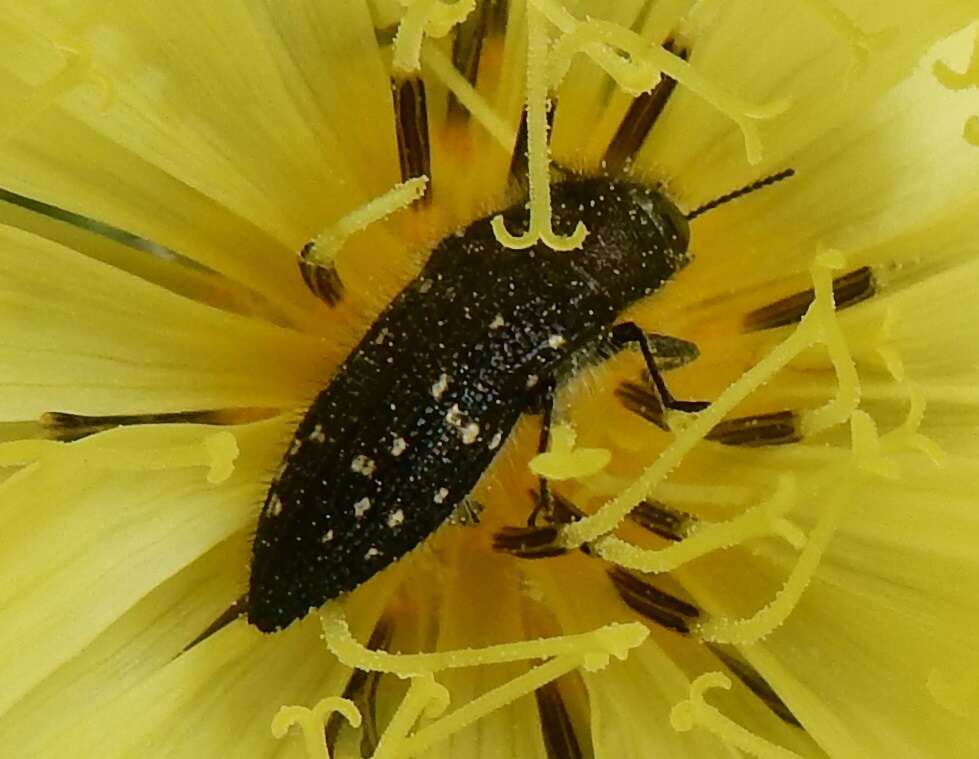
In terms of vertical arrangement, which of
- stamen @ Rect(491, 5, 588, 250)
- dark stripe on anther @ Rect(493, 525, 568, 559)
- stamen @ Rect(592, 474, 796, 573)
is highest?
stamen @ Rect(491, 5, 588, 250)

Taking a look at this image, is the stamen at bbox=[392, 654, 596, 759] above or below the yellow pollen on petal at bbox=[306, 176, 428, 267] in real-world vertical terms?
below

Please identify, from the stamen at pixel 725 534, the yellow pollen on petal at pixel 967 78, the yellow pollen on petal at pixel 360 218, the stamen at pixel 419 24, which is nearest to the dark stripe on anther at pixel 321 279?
the yellow pollen on petal at pixel 360 218

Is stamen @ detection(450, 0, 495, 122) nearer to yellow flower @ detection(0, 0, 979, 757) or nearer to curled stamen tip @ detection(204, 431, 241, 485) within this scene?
yellow flower @ detection(0, 0, 979, 757)

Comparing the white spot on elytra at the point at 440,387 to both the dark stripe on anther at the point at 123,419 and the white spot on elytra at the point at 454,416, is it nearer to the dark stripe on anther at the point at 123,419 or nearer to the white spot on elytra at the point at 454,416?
the white spot on elytra at the point at 454,416

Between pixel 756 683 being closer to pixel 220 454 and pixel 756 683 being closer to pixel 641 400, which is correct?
pixel 641 400

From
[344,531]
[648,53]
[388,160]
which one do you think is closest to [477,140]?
[388,160]

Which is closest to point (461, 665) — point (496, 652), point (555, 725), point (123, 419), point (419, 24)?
point (496, 652)

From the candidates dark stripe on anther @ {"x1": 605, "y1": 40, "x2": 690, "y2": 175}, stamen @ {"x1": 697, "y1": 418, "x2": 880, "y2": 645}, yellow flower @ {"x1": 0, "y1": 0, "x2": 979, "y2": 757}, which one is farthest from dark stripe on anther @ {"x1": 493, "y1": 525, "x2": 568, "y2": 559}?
dark stripe on anther @ {"x1": 605, "y1": 40, "x2": 690, "y2": 175}
